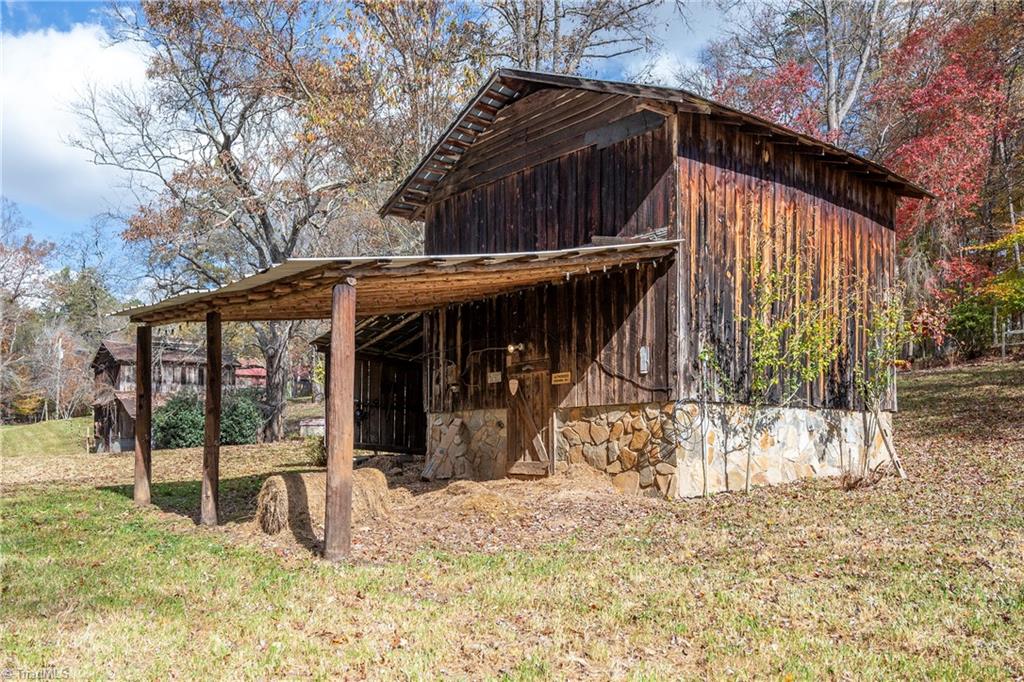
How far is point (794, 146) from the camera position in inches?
479

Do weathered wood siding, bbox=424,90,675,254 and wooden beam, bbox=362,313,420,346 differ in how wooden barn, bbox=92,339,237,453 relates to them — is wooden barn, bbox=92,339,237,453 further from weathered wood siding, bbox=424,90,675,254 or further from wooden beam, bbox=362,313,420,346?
weathered wood siding, bbox=424,90,675,254

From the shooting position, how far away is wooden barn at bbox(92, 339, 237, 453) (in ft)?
101

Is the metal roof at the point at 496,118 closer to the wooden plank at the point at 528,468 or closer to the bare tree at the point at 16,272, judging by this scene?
the wooden plank at the point at 528,468

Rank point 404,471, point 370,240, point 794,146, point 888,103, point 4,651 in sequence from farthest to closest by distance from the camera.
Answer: point 370,240 → point 888,103 → point 404,471 → point 794,146 → point 4,651

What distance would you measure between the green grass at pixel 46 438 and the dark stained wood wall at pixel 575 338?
23057 millimetres

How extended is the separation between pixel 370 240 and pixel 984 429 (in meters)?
18.0

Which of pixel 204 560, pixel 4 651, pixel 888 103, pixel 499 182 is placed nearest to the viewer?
pixel 4 651

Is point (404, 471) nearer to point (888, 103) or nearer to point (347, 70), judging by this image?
point (347, 70)

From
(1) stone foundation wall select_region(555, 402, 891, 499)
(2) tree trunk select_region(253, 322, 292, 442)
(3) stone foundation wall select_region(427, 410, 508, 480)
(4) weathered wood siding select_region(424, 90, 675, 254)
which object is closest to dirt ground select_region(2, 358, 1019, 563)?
(1) stone foundation wall select_region(555, 402, 891, 499)

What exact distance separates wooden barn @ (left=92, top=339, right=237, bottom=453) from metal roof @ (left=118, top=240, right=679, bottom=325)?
66.7 ft

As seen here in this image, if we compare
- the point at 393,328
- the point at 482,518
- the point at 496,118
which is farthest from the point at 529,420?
the point at 496,118

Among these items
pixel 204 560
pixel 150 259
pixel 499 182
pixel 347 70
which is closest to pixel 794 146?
pixel 499 182

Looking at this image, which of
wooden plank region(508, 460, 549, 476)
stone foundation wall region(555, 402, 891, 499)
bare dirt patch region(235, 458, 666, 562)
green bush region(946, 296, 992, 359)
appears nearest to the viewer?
bare dirt patch region(235, 458, 666, 562)

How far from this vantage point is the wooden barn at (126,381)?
1211 inches
